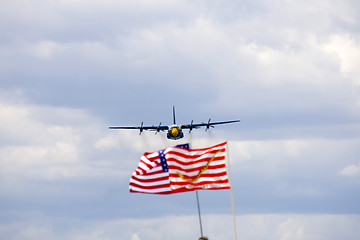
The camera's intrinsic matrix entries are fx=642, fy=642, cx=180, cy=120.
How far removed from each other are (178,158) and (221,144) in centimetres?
273

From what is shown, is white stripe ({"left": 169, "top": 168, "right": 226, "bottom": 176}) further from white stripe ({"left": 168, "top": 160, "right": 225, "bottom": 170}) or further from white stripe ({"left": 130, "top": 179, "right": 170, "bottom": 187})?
white stripe ({"left": 130, "top": 179, "right": 170, "bottom": 187})

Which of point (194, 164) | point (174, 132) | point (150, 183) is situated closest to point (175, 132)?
point (174, 132)

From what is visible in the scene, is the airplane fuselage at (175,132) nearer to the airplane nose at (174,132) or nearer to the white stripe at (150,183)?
the airplane nose at (174,132)

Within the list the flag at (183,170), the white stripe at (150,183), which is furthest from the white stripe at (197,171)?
the white stripe at (150,183)

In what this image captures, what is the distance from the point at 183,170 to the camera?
38438 millimetres

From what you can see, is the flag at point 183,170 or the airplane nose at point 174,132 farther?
the airplane nose at point 174,132

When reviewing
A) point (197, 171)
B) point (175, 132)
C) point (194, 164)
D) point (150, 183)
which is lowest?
point (150, 183)

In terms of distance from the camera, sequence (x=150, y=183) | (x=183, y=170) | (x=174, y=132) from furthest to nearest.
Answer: (x=174, y=132) → (x=150, y=183) → (x=183, y=170)

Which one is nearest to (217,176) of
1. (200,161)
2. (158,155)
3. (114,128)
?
(200,161)

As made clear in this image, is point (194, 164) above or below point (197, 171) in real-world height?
above

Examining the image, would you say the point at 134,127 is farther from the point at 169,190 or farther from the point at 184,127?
the point at 169,190

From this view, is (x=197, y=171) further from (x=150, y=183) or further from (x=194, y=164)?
(x=150, y=183)

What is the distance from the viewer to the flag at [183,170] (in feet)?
125

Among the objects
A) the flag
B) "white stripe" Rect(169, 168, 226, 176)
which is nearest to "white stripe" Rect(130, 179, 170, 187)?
the flag
